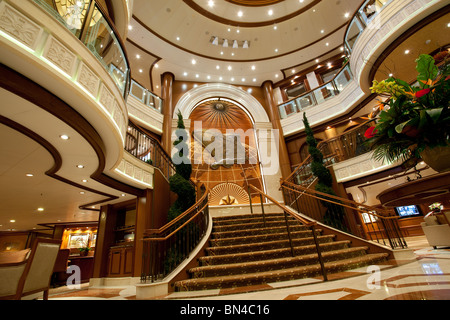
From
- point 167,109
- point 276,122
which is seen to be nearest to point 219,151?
point 276,122

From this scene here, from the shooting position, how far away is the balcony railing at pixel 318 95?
9180 mm

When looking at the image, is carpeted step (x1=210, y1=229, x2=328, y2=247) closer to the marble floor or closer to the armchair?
the marble floor

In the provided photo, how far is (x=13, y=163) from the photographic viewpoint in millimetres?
3627

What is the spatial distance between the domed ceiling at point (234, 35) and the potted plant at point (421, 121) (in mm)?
9533

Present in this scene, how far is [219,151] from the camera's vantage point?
1202 cm

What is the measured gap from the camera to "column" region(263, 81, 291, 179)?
9.97 m

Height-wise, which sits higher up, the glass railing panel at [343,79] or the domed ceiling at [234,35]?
the domed ceiling at [234,35]

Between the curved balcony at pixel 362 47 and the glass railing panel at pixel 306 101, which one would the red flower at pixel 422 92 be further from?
the glass railing panel at pixel 306 101

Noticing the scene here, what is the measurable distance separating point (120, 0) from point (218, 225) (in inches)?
234

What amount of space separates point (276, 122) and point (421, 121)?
32.6 feet

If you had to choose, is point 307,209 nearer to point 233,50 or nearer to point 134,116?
point 134,116

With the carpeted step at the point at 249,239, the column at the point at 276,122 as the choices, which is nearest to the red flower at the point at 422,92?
the carpeted step at the point at 249,239

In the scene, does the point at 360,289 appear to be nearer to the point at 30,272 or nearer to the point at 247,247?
the point at 247,247
